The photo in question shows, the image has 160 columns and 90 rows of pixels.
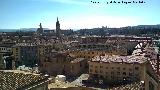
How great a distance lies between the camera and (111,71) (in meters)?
53.4

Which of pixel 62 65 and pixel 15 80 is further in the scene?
pixel 62 65

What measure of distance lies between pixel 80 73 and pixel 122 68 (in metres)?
13.4

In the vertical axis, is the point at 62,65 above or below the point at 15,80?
below

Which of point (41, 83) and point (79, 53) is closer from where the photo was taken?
point (41, 83)

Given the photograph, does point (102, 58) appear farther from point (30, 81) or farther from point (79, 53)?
point (30, 81)

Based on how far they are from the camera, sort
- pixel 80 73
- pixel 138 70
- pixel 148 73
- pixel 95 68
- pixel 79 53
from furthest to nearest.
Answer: pixel 79 53 → pixel 80 73 → pixel 95 68 → pixel 138 70 → pixel 148 73

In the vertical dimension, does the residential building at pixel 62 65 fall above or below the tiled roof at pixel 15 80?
below

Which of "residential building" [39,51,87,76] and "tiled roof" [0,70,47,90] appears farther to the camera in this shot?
"residential building" [39,51,87,76]

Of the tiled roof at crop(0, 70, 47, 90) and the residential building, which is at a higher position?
the tiled roof at crop(0, 70, 47, 90)

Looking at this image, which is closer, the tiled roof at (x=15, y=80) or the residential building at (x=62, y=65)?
the tiled roof at (x=15, y=80)

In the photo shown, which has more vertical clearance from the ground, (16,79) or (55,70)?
(16,79)

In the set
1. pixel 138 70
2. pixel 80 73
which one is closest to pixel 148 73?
pixel 138 70

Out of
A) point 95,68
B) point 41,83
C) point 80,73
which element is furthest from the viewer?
point 80,73

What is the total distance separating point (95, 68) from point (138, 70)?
8466 millimetres
